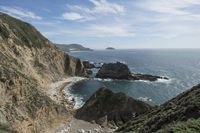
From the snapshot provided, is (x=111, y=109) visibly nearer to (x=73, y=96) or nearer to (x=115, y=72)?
(x=73, y=96)

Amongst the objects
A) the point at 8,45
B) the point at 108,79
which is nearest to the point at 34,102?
the point at 8,45

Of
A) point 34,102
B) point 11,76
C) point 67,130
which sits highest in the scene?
point 11,76

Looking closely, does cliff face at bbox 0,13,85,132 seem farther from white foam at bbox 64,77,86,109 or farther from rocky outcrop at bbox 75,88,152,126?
white foam at bbox 64,77,86,109

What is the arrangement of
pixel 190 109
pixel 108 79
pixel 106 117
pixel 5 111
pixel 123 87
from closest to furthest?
pixel 190 109 < pixel 5 111 < pixel 106 117 < pixel 123 87 < pixel 108 79

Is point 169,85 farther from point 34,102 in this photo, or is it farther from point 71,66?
point 34,102

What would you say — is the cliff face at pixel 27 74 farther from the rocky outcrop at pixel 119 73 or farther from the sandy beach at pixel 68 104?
the rocky outcrop at pixel 119 73

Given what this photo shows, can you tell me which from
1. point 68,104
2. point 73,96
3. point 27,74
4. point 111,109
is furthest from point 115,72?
point 111,109

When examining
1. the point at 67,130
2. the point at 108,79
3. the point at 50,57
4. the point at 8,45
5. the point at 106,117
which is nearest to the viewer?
the point at 67,130
